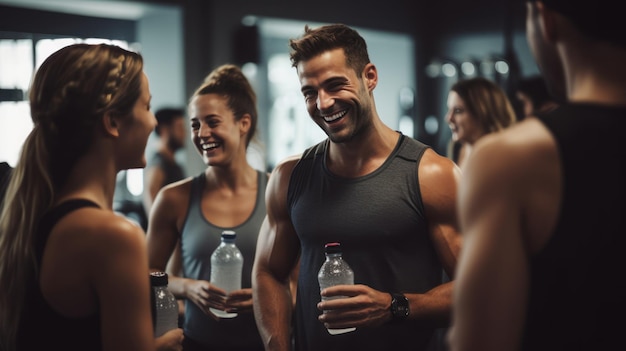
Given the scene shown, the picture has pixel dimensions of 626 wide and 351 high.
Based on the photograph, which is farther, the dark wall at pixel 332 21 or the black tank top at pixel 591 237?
the dark wall at pixel 332 21

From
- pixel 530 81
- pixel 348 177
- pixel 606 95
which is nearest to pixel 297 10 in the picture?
pixel 530 81

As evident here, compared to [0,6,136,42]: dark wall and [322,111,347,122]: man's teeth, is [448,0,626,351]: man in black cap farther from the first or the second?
[0,6,136,42]: dark wall

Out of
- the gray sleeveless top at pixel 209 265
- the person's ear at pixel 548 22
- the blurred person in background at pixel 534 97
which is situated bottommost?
the gray sleeveless top at pixel 209 265

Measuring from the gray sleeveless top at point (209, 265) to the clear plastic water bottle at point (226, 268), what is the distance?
0.23 feet

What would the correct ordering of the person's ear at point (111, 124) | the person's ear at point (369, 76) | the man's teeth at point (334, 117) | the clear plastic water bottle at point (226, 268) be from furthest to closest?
the clear plastic water bottle at point (226, 268) < the person's ear at point (369, 76) < the man's teeth at point (334, 117) < the person's ear at point (111, 124)

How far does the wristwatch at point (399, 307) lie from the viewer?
6.47 ft

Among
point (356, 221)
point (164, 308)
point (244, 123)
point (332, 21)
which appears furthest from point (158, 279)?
point (332, 21)

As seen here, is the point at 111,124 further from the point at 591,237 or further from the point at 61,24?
the point at 61,24

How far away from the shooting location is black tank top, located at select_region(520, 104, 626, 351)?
3.37 ft

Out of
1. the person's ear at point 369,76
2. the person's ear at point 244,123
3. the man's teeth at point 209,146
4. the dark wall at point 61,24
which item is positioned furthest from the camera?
the dark wall at point 61,24

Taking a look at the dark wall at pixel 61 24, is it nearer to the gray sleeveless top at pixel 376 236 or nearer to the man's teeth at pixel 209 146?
the man's teeth at pixel 209 146

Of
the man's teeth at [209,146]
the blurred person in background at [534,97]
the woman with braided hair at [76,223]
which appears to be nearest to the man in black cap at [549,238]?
the woman with braided hair at [76,223]

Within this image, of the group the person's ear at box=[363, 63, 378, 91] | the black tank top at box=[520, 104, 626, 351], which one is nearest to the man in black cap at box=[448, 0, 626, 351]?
the black tank top at box=[520, 104, 626, 351]

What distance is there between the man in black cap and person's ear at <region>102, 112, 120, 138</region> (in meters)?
0.81
